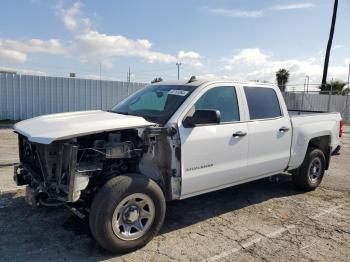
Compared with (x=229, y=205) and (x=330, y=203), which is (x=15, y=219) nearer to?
(x=229, y=205)

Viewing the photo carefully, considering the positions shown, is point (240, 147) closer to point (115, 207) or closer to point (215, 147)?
point (215, 147)

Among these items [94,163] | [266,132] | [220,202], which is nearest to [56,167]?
[94,163]

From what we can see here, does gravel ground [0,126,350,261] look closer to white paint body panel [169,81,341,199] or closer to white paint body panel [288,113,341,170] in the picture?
white paint body panel [169,81,341,199]

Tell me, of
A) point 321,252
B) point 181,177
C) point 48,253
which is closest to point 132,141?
point 181,177

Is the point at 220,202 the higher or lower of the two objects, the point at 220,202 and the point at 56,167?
the lower

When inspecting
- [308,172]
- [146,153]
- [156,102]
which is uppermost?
[156,102]

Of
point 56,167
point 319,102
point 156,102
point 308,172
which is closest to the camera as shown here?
point 56,167

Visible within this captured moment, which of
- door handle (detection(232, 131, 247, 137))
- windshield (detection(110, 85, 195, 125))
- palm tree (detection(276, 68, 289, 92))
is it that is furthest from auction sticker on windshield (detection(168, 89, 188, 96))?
palm tree (detection(276, 68, 289, 92))

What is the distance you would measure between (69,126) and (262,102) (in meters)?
3.07

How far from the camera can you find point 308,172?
21.0 feet

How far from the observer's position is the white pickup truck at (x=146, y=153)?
3.74 m

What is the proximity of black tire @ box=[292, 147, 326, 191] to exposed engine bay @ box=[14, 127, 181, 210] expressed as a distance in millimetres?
2970

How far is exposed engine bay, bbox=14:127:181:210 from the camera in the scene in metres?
3.74

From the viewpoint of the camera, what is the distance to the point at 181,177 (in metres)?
4.30
